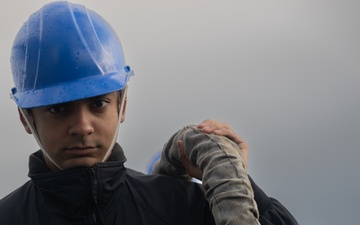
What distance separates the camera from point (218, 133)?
1.93m

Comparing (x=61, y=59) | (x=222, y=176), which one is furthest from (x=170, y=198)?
(x=61, y=59)

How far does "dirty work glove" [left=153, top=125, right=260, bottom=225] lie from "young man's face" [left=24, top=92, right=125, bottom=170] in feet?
1.25

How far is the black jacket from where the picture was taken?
1.81 metres

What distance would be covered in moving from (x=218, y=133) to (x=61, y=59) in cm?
75

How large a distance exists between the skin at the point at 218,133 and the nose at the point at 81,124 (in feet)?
1.42

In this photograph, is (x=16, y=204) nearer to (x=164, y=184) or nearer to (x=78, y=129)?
(x=78, y=129)

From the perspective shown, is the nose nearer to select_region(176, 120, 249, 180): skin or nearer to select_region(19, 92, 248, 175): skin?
select_region(19, 92, 248, 175): skin

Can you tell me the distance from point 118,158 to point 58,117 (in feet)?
1.18

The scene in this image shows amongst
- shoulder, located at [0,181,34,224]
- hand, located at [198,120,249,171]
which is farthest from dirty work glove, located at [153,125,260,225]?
shoulder, located at [0,181,34,224]

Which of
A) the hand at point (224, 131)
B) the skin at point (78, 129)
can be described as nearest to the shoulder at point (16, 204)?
the skin at point (78, 129)

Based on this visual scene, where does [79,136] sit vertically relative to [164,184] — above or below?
above

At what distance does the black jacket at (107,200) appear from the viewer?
181cm

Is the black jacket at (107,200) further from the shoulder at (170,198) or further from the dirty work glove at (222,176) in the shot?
the dirty work glove at (222,176)

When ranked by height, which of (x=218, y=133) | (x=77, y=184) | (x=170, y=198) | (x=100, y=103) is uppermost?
(x=100, y=103)
